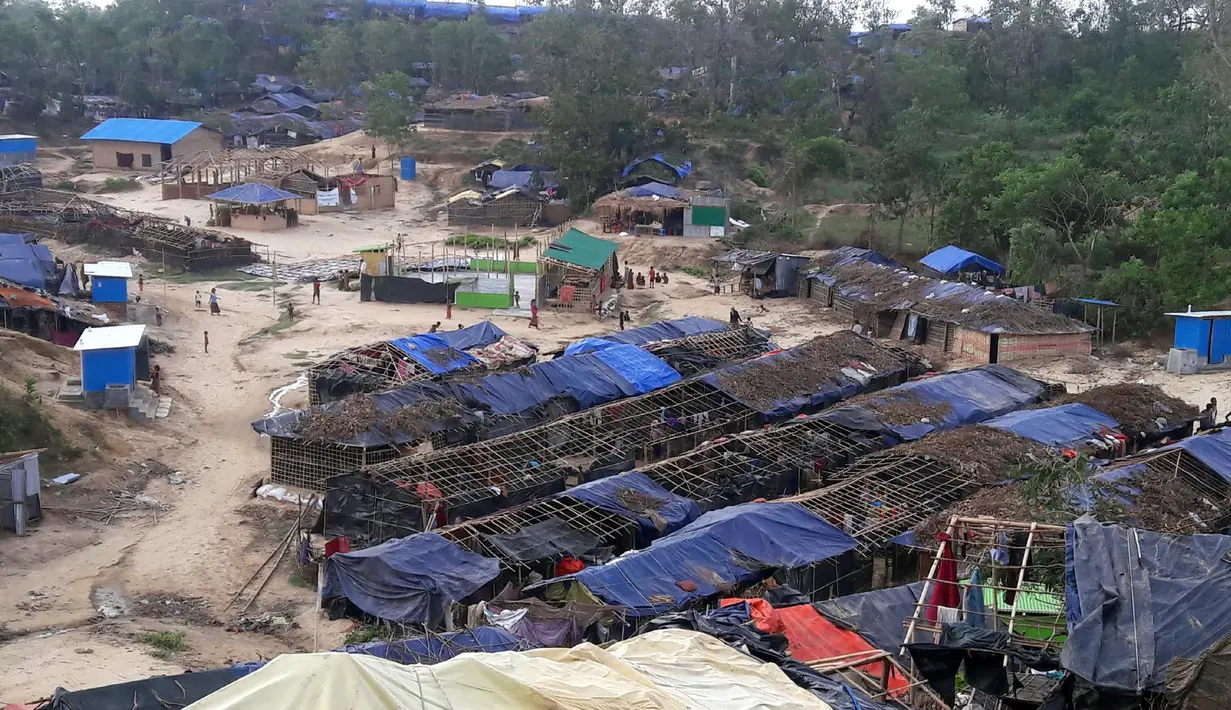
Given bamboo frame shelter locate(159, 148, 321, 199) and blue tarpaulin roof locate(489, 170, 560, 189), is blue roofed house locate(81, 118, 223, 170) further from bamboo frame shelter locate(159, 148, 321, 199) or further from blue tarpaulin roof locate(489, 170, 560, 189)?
blue tarpaulin roof locate(489, 170, 560, 189)

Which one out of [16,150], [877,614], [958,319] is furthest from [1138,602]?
[16,150]

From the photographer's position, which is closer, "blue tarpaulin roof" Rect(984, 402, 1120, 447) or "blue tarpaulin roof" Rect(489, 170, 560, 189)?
"blue tarpaulin roof" Rect(984, 402, 1120, 447)

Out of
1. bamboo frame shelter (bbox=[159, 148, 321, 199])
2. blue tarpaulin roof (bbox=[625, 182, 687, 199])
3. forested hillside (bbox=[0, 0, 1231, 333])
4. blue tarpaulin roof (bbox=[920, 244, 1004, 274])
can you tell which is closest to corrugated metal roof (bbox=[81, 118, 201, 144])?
bamboo frame shelter (bbox=[159, 148, 321, 199])

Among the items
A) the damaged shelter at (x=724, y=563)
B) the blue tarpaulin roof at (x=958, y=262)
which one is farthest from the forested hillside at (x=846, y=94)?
the damaged shelter at (x=724, y=563)

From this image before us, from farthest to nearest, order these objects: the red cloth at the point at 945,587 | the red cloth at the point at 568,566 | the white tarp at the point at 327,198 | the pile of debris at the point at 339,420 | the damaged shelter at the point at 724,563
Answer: the white tarp at the point at 327,198, the pile of debris at the point at 339,420, the red cloth at the point at 568,566, the damaged shelter at the point at 724,563, the red cloth at the point at 945,587

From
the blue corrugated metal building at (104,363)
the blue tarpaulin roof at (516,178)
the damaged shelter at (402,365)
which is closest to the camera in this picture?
the blue corrugated metal building at (104,363)

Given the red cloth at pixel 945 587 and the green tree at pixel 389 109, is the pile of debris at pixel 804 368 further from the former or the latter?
the green tree at pixel 389 109

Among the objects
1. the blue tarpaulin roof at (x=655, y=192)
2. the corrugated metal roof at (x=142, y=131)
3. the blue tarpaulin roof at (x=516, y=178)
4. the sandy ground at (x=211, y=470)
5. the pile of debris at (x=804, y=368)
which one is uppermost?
the corrugated metal roof at (x=142, y=131)
